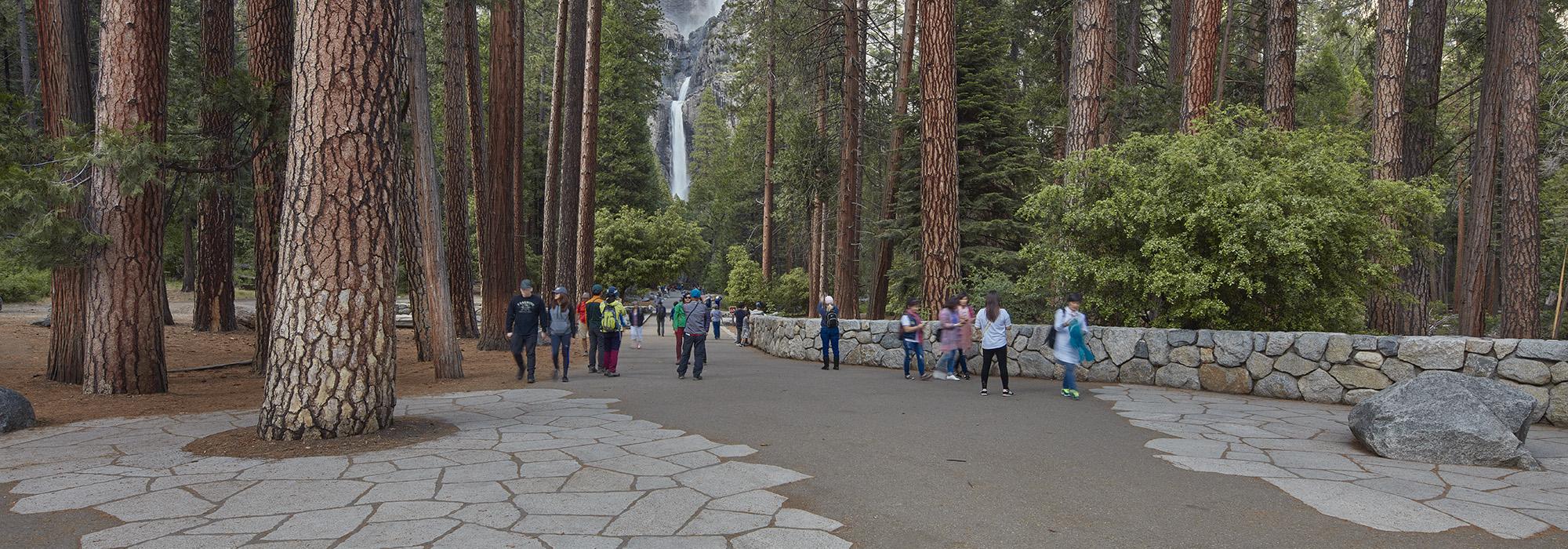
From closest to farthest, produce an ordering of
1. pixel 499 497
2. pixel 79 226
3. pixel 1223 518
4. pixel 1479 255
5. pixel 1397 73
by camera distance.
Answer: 1. pixel 1223 518
2. pixel 499 497
3. pixel 79 226
4. pixel 1397 73
5. pixel 1479 255

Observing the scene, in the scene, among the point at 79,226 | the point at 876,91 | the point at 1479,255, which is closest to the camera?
the point at 79,226

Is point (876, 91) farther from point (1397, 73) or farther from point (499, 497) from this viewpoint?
point (499, 497)

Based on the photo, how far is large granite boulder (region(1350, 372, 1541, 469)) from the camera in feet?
18.2

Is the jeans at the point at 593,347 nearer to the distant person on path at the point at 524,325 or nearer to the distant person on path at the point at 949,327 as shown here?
the distant person on path at the point at 524,325

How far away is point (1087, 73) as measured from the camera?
1327 centimetres

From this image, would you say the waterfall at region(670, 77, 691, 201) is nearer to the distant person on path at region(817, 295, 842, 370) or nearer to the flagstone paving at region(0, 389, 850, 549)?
the distant person on path at region(817, 295, 842, 370)

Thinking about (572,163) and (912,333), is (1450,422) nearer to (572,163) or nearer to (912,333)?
(912,333)

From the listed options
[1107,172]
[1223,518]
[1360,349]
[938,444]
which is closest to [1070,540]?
[1223,518]

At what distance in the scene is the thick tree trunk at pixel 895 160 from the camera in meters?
19.2

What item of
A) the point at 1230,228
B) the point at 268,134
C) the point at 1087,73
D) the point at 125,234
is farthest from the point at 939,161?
the point at 125,234

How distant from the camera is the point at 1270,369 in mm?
9148

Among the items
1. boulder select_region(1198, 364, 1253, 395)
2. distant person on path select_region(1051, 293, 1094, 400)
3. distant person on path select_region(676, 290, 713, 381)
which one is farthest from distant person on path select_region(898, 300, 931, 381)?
boulder select_region(1198, 364, 1253, 395)

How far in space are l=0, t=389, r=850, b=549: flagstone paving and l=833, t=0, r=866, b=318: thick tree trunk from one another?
48.7 ft

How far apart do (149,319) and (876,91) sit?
1848 centimetres
